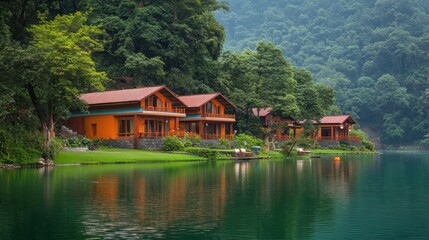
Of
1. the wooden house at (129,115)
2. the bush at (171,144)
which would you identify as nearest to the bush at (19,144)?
the bush at (171,144)

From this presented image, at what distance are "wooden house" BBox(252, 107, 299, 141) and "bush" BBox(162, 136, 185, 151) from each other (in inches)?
908

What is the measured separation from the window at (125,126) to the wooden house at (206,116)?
8928 millimetres

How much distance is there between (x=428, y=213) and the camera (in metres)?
20.4

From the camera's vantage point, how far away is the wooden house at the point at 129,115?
63781 millimetres

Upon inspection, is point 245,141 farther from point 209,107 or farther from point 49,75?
point 49,75

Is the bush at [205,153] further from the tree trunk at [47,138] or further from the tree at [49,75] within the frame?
the tree trunk at [47,138]

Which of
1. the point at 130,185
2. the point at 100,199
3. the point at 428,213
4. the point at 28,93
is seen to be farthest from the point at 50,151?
the point at 428,213

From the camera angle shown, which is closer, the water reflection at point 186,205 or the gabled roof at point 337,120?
the water reflection at point 186,205

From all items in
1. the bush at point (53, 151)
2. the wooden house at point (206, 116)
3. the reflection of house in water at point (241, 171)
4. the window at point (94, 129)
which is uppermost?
→ the wooden house at point (206, 116)

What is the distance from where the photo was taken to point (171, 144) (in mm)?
61406

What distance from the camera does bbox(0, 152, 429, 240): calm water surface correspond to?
1650 centimetres

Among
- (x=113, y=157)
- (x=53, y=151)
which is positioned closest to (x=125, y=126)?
(x=113, y=157)

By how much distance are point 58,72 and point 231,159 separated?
927 inches

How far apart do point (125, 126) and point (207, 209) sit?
4573 cm
